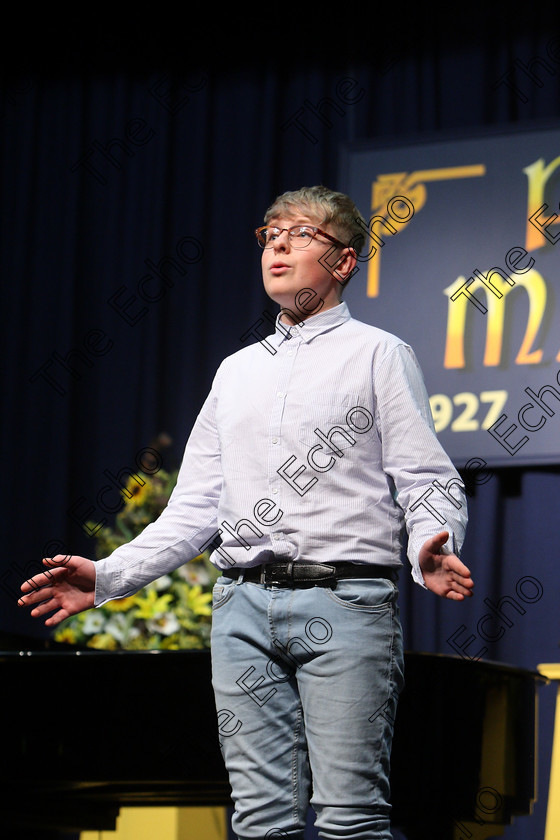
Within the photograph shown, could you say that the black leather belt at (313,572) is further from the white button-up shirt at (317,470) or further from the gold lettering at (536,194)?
the gold lettering at (536,194)

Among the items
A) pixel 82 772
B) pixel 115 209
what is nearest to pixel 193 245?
pixel 115 209

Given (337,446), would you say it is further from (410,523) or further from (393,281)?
(393,281)

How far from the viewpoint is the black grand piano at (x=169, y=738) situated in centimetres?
231

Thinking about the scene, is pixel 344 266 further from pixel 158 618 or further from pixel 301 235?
pixel 158 618

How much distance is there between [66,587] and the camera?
1667 millimetres

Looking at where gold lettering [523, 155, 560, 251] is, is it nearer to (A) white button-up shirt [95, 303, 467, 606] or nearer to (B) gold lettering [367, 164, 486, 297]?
(B) gold lettering [367, 164, 486, 297]

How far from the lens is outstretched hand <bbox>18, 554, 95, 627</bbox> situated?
1.63 m

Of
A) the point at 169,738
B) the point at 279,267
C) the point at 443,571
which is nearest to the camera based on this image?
the point at 443,571

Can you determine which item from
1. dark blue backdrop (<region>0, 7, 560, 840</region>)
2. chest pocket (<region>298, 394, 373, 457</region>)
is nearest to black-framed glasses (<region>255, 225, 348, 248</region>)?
chest pocket (<region>298, 394, 373, 457</region>)

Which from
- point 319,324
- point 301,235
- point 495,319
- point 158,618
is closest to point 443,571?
point 319,324

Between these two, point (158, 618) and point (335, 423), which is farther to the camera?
point (158, 618)

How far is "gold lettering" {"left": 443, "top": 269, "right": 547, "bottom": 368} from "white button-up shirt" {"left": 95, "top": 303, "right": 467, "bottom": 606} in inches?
76.3

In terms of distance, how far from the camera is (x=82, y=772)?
233 centimetres

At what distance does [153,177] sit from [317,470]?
9.78ft
